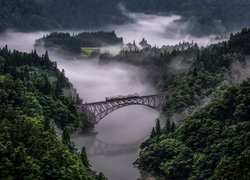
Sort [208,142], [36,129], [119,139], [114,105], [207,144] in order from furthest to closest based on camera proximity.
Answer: [114,105] < [119,139] < [208,142] < [207,144] < [36,129]

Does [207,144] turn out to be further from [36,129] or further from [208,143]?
[36,129]

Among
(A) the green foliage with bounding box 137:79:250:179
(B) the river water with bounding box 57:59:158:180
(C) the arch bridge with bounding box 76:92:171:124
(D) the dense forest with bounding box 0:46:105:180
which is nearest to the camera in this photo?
(D) the dense forest with bounding box 0:46:105:180

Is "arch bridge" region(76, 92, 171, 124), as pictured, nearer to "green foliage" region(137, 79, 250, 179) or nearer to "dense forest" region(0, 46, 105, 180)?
"dense forest" region(0, 46, 105, 180)

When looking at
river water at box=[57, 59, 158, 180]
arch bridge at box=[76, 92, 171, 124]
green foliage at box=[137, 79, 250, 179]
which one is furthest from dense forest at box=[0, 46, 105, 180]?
green foliage at box=[137, 79, 250, 179]

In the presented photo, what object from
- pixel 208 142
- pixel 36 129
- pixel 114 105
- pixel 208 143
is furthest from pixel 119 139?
pixel 36 129

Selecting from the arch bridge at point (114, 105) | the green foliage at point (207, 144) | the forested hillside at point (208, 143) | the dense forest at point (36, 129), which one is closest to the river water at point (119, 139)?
the arch bridge at point (114, 105)

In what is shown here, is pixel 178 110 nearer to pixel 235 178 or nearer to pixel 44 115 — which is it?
pixel 44 115
